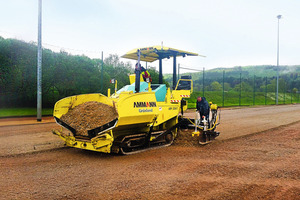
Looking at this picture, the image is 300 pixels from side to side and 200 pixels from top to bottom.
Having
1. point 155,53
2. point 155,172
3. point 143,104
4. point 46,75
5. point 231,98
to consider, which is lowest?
point 155,172

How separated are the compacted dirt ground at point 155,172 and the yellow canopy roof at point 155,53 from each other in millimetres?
2655

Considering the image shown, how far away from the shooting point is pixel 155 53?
27.1ft

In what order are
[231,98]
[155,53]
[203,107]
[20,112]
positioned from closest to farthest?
[155,53]
[203,107]
[20,112]
[231,98]

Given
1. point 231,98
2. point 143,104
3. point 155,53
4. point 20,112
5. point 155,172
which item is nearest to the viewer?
point 155,172

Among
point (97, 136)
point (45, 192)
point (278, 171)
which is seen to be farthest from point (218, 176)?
point (45, 192)

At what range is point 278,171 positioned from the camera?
548cm

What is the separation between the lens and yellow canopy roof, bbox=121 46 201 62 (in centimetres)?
768

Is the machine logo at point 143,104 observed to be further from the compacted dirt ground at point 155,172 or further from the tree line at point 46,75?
the tree line at point 46,75

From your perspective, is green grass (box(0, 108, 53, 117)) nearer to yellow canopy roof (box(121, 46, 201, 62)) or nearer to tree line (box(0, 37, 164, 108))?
Result: tree line (box(0, 37, 164, 108))

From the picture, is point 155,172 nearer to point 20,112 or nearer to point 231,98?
point 20,112

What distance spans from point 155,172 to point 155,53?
4.12m

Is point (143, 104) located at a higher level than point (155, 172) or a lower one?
higher

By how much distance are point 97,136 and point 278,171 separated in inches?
153

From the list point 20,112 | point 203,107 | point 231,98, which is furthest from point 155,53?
point 231,98
